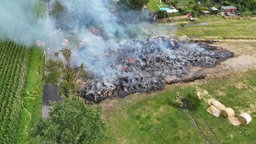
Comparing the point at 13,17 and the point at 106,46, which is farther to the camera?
the point at 13,17

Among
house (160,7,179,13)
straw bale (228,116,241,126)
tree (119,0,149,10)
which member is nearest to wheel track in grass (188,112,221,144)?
straw bale (228,116,241,126)

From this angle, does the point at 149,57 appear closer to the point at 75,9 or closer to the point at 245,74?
the point at 245,74

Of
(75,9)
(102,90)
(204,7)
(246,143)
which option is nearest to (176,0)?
(204,7)

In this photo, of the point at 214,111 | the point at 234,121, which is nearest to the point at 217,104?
the point at 214,111

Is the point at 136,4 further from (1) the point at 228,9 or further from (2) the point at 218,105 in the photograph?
(2) the point at 218,105

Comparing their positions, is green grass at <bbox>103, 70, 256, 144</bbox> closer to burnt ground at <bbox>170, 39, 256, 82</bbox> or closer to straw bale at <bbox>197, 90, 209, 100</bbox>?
straw bale at <bbox>197, 90, 209, 100</bbox>

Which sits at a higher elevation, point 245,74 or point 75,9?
point 75,9

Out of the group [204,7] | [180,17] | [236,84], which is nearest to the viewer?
[236,84]

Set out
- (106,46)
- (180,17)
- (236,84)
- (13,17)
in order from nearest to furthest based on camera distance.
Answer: (236,84) → (106,46) → (13,17) → (180,17)
